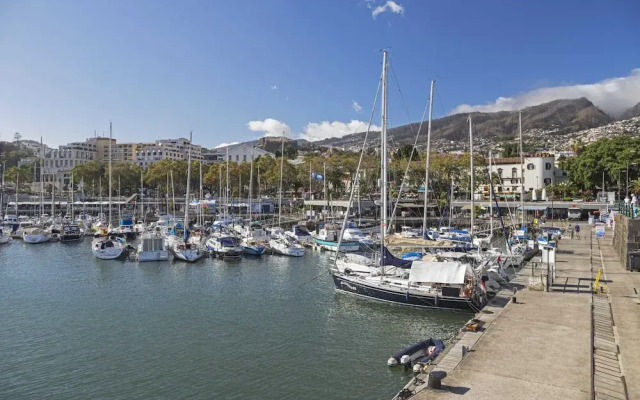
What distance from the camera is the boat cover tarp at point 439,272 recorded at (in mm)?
26625

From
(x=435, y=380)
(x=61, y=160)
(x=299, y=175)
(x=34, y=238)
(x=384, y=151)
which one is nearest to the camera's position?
(x=435, y=380)

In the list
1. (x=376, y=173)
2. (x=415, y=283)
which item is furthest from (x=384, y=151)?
(x=376, y=173)

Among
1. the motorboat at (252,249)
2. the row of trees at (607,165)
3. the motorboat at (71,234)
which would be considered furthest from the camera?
the row of trees at (607,165)

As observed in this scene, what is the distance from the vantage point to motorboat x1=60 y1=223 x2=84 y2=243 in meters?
67.6

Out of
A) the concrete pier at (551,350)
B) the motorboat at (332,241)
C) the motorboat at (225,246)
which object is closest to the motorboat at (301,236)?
the motorboat at (332,241)

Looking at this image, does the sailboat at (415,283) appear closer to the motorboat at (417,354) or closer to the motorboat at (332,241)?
the motorboat at (417,354)

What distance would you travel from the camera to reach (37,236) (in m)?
65.5

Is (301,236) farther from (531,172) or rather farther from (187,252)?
(531,172)

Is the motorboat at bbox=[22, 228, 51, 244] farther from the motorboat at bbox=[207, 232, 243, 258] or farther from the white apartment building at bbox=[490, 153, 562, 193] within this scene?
the white apartment building at bbox=[490, 153, 562, 193]

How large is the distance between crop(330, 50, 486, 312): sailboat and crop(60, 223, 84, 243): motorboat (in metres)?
50.0

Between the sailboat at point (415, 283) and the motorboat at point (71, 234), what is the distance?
4998 cm

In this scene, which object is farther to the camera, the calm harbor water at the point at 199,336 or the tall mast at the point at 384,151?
the tall mast at the point at 384,151

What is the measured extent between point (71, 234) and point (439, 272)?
57962 millimetres

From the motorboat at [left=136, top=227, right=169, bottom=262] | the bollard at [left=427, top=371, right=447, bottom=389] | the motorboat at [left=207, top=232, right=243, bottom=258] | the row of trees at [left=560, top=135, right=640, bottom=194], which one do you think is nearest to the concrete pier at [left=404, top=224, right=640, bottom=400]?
the bollard at [left=427, top=371, right=447, bottom=389]
